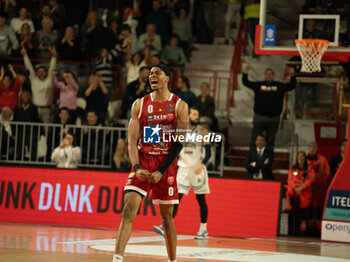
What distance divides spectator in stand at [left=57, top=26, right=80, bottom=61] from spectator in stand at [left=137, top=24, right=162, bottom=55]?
5.64 feet

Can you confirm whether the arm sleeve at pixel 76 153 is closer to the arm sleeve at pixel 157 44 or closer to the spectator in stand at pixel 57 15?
the arm sleeve at pixel 157 44

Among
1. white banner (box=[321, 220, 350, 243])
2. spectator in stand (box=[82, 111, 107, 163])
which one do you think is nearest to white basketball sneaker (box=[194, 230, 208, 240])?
white banner (box=[321, 220, 350, 243])

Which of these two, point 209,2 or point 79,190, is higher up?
point 209,2

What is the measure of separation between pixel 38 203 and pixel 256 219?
470 cm

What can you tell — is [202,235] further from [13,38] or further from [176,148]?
[13,38]

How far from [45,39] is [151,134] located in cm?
1235

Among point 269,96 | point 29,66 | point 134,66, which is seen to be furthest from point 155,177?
point 29,66

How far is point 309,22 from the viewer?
14773 mm

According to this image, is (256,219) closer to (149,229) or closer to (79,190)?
(149,229)

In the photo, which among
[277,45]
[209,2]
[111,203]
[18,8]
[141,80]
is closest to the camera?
[277,45]

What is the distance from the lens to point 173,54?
2034 centimetres

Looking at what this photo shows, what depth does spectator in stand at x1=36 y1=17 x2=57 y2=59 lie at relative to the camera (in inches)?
791

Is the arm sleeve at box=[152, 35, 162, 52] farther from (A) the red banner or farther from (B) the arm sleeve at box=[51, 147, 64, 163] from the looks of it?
(A) the red banner

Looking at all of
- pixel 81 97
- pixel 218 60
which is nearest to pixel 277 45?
pixel 81 97
